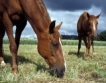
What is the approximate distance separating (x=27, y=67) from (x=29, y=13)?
1.51m

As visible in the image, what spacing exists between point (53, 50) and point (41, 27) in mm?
657

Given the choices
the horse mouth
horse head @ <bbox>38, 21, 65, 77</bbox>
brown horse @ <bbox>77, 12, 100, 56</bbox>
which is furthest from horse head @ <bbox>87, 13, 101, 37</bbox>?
the horse mouth

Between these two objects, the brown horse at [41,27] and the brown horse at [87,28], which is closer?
the brown horse at [41,27]

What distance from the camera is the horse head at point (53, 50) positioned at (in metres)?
5.73

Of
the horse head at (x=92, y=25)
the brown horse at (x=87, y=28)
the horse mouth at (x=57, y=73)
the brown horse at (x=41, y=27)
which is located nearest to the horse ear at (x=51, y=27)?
the brown horse at (x=41, y=27)

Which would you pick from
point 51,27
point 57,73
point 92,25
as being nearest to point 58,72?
point 57,73

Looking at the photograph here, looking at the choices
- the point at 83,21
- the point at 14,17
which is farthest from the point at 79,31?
the point at 14,17

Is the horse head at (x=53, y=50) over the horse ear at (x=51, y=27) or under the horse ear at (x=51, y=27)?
under

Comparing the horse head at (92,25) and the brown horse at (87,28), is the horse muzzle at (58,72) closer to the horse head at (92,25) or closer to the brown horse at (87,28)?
the brown horse at (87,28)

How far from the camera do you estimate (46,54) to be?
591cm

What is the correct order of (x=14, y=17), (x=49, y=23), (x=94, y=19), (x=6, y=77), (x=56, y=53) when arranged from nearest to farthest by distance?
(x=6, y=77), (x=56, y=53), (x=49, y=23), (x=14, y=17), (x=94, y=19)

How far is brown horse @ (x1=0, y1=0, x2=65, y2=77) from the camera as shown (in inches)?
229

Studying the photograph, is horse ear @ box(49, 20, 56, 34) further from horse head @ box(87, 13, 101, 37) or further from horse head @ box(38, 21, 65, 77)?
horse head @ box(87, 13, 101, 37)

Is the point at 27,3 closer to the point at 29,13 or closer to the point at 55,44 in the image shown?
the point at 29,13
